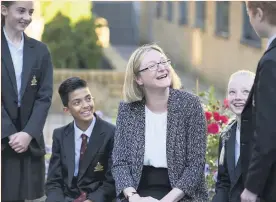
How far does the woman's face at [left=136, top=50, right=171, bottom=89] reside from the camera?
390 cm

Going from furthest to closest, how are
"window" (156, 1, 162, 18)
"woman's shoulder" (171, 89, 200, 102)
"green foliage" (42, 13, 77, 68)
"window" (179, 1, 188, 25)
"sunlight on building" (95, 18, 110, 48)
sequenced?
"window" (156, 1, 162, 18)
"window" (179, 1, 188, 25)
"sunlight on building" (95, 18, 110, 48)
"green foliage" (42, 13, 77, 68)
"woman's shoulder" (171, 89, 200, 102)

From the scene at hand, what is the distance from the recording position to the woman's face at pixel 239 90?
12.6 feet

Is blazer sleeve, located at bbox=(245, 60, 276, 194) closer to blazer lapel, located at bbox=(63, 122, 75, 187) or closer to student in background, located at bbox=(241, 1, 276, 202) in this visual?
student in background, located at bbox=(241, 1, 276, 202)

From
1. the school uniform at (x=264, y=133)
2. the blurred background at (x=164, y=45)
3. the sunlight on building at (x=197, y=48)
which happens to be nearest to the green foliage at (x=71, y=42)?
the blurred background at (x=164, y=45)

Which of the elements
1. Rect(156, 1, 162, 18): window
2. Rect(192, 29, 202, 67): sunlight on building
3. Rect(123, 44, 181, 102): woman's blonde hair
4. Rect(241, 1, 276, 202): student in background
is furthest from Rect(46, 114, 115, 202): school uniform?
Rect(156, 1, 162, 18): window

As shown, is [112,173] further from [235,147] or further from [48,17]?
[48,17]

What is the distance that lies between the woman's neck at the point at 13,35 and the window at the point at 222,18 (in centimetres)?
1040

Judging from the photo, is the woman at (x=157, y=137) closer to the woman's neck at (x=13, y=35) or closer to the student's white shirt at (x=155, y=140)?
the student's white shirt at (x=155, y=140)

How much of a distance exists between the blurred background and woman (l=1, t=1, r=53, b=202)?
4.42 feet

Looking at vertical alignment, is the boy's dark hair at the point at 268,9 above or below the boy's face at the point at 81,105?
above

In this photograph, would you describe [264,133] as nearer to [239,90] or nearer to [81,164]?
[239,90]

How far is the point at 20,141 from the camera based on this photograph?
422cm

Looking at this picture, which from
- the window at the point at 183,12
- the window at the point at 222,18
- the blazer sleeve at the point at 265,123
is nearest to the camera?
the blazer sleeve at the point at 265,123

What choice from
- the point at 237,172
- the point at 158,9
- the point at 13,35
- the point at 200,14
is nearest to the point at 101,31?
the point at 200,14
